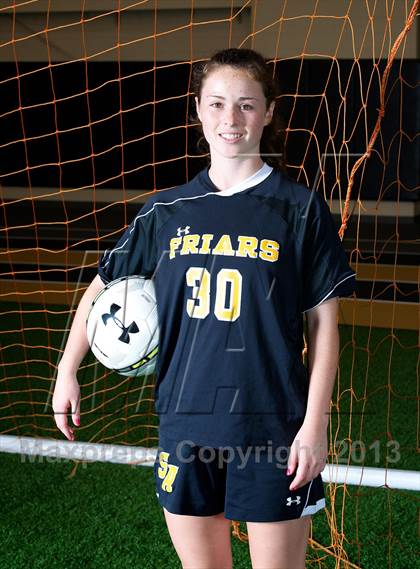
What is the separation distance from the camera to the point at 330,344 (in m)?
1.51

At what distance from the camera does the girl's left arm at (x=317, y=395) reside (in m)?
1.47

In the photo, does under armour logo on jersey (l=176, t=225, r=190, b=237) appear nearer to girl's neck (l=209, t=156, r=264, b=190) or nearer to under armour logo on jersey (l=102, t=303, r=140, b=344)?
girl's neck (l=209, t=156, r=264, b=190)

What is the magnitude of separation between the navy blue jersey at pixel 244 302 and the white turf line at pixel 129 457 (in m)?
1.22

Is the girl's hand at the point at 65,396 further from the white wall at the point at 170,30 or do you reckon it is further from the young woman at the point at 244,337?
the white wall at the point at 170,30

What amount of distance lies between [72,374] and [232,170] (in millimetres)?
507

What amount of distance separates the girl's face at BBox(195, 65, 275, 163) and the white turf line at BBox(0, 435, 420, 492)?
4.73ft

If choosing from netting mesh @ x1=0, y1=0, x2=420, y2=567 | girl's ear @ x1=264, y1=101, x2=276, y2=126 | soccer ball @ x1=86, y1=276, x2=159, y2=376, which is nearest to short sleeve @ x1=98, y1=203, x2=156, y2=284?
soccer ball @ x1=86, y1=276, x2=159, y2=376

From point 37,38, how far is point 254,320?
9.47 metres

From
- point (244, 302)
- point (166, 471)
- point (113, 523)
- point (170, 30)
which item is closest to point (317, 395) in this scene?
point (244, 302)

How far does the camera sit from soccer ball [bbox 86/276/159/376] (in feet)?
5.32

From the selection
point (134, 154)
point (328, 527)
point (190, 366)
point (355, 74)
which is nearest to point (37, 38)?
point (134, 154)

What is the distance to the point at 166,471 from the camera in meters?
1.54

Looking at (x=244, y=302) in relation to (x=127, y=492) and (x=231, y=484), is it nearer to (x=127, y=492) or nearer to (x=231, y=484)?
(x=231, y=484)

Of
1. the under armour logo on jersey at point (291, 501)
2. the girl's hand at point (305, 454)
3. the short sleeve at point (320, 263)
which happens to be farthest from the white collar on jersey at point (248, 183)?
the under armour logo on jersey at point (291, 501)
